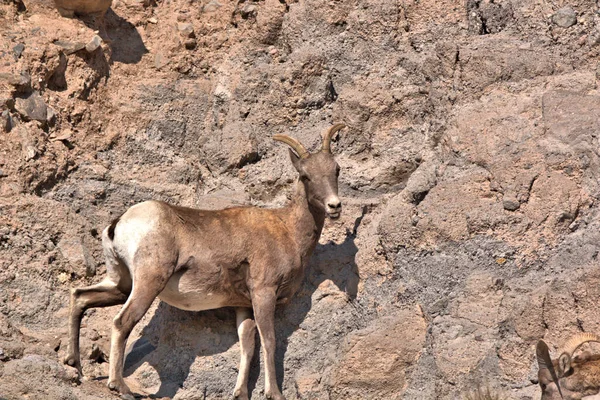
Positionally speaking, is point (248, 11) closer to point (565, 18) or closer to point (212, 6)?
point (212, 6)

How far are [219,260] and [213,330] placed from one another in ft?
3.01

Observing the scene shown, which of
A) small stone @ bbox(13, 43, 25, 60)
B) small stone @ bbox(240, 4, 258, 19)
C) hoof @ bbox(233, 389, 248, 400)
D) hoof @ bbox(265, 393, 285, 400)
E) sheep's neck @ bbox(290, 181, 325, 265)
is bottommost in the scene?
hoof @ bbox(233, 389, 248, 400)

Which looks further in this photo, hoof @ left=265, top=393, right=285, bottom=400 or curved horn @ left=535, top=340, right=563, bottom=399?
hoof @ left=265, top=393, right=285, bottom=400

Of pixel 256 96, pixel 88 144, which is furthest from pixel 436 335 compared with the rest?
pixel 88 144

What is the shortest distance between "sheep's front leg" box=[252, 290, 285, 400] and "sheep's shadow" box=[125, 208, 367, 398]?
29cm

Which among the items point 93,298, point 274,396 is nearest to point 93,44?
point 93,298

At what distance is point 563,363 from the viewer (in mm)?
10398

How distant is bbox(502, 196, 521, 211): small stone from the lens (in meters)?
11.7

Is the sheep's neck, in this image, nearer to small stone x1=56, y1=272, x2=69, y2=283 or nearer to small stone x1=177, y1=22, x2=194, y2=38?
small stone x1=56, y1=272, x2=69, y2=283

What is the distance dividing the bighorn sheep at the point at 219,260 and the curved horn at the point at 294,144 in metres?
0.01

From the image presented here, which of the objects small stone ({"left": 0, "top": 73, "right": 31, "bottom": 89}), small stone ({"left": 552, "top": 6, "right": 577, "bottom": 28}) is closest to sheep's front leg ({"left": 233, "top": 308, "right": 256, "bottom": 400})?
small stone ({"left": 0, "top": 73, "right": 31, "bottom": 89})

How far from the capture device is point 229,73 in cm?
1421

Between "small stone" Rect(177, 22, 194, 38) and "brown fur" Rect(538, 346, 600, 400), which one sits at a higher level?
"small stone" Rect(177, 22, 194, 38)

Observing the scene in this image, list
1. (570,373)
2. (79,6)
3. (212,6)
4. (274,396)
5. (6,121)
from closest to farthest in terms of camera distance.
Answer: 1. (570,373)
2. (274,396)
3. (6,121)
4. (79,6)
5. (212,6)
